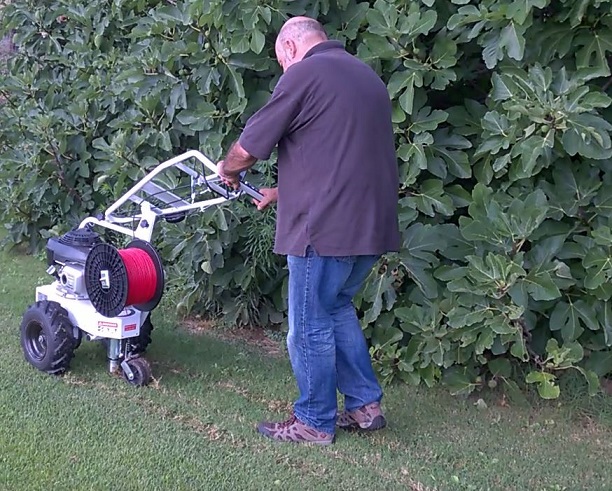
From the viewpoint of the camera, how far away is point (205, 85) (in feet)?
17.1

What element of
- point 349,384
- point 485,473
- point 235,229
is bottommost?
point 485,473

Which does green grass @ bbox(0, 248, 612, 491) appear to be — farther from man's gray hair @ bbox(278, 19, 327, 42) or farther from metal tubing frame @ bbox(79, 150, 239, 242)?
man's gray hair @ bbox(278, 19, 327, 42)

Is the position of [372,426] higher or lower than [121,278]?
lower

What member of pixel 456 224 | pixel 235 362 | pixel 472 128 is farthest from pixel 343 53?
pixel 235 362

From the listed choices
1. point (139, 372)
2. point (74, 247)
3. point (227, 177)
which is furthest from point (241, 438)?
point (74, 247)

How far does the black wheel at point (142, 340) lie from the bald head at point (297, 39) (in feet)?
6.31

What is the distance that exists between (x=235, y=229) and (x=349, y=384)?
5.70ft

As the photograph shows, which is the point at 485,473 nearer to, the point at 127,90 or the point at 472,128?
the point at 472,128

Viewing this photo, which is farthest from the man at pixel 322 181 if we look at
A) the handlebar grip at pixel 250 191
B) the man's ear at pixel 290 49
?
the handlebar grip at pixel 250 191

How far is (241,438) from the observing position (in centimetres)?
418

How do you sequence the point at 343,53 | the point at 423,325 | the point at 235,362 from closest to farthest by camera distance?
the point at 343,53, the point at 423,325, the point at 235,362

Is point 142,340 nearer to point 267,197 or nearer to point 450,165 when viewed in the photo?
point 267,197

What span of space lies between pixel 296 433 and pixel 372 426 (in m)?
0.40

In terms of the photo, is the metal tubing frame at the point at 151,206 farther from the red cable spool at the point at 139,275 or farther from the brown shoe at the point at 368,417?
the brown shoe at the point at 368,417
